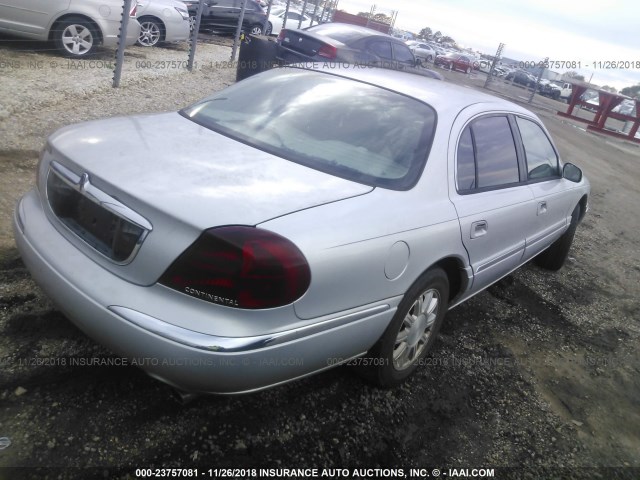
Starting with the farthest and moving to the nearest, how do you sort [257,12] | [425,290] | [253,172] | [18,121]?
[257,12] → [18,121] → [425,290] → [253,172]

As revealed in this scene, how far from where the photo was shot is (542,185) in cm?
377

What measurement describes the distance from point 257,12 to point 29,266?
15.8 m

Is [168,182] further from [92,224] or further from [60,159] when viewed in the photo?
[60,159]

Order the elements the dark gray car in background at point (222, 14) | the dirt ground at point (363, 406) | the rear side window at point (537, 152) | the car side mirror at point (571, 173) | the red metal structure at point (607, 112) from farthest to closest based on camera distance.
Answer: the red metal structure at point (607, 112) < the dark gray car in background at point (222, 14) < the car side mirror at point (571, 173) < the rear side window at point (537, 152) < the dirt ground at point (363, 406)

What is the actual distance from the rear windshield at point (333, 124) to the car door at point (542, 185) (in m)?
1.26

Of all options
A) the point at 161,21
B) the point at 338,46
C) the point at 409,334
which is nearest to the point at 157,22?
the point at 161,21

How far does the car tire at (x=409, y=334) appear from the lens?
244 cm

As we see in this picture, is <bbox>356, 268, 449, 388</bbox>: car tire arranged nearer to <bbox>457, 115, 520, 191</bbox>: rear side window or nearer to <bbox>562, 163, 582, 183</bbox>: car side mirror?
<bbox>457, 115, 520, 191</bbox>: rear side window

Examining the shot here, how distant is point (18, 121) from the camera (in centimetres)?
520

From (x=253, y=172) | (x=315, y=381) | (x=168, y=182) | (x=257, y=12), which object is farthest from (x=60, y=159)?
(x=257, y=12)

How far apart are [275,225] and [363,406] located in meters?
1.22

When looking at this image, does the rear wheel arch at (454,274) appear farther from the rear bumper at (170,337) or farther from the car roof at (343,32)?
the car roof at (343,32)

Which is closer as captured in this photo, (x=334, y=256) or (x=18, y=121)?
(x=334, y=256)

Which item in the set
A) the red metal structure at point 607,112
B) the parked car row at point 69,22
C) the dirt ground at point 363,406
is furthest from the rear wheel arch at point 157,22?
the red metal structure at point 607,112
